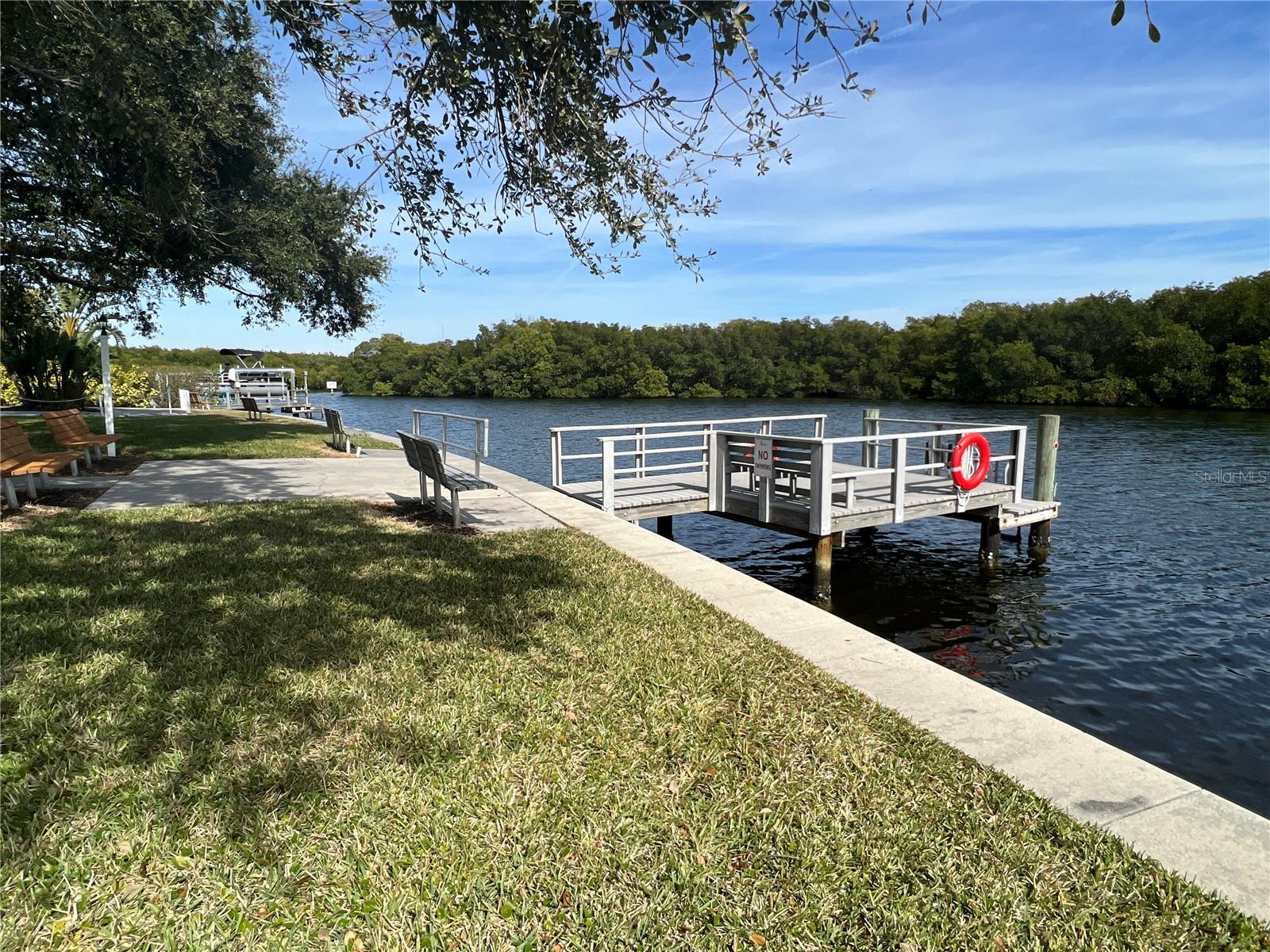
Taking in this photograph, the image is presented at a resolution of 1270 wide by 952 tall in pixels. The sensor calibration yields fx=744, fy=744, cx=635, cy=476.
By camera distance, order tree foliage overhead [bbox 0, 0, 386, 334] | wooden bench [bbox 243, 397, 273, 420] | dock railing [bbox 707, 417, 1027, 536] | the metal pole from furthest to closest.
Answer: wooden bench [bbox 243, 397, 273, 420] < the metal pole < dock railing [bbox 707, 417, 1027, 536] < tree foliage overhead [bbox 0, 0, 386, 334]

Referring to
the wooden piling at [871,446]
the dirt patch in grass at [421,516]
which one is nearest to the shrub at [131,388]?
the dirt patch in grass at [421,516]

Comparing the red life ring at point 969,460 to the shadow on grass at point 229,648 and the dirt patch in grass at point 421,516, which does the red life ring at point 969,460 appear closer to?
the shadow on grass at point 229,648

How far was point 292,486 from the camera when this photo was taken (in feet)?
37.0

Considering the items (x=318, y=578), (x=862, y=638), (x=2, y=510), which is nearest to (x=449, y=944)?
(x=862, y=638)

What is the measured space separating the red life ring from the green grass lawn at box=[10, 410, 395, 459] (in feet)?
41.2

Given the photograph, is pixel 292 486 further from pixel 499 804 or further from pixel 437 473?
pixel 499 804

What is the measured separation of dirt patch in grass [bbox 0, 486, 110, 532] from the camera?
8.02 meters

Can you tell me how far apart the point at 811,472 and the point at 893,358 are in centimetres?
7828

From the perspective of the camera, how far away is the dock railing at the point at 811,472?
381 inches

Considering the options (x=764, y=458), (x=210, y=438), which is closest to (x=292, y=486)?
(x=764, y=458)

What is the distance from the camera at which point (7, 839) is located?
2703 millimetres

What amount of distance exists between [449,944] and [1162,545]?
1470 cm

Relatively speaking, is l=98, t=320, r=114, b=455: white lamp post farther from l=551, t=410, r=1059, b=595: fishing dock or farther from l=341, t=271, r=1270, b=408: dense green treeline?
l=341, t=271, r=1270, b=408: dense green treeline

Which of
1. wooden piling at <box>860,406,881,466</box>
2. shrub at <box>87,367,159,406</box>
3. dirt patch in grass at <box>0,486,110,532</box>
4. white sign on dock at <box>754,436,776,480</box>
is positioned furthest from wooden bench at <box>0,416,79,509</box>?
shrub at <box>87,367,159,406</box>
